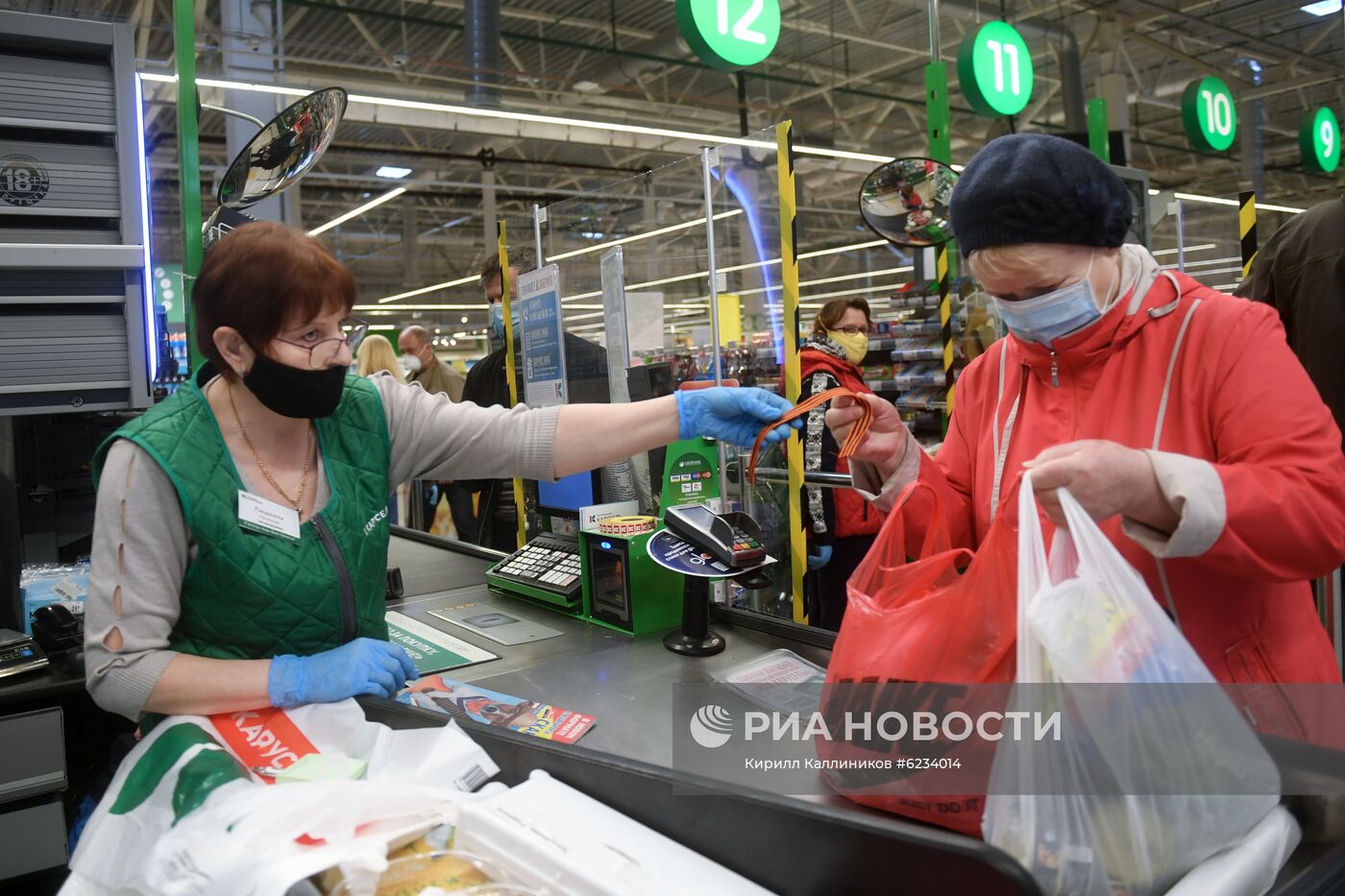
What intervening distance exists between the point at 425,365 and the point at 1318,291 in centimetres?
555

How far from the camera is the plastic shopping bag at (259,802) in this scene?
976 mm

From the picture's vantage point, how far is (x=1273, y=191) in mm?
21219

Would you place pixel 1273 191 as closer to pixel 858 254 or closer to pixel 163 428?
pixel 858 254

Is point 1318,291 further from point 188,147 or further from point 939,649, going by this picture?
point 188,147

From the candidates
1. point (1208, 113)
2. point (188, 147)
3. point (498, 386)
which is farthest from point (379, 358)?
point (1208, 113)

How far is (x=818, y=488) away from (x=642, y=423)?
2246 millimetres

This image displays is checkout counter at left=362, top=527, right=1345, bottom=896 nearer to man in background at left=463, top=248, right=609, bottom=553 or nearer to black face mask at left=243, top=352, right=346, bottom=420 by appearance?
black face mask at left=243, top=352, right=346, bottom=420

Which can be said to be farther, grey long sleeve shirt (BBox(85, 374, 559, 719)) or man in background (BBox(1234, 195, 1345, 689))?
man in background (BBox(1234, 195, 1345, 689))

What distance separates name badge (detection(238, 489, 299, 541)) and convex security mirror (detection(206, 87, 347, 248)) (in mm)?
1159

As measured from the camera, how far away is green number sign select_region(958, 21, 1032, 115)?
22.7 ft

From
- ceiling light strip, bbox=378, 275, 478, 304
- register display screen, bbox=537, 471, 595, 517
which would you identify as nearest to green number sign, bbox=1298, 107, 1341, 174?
register display screen, bbox=537, 471, 595, 517

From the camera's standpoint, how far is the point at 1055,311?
1273mm

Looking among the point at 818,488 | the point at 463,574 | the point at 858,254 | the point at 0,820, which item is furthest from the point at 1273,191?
the point at 0,820

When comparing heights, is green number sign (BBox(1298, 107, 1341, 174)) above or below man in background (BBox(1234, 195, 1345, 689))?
above
